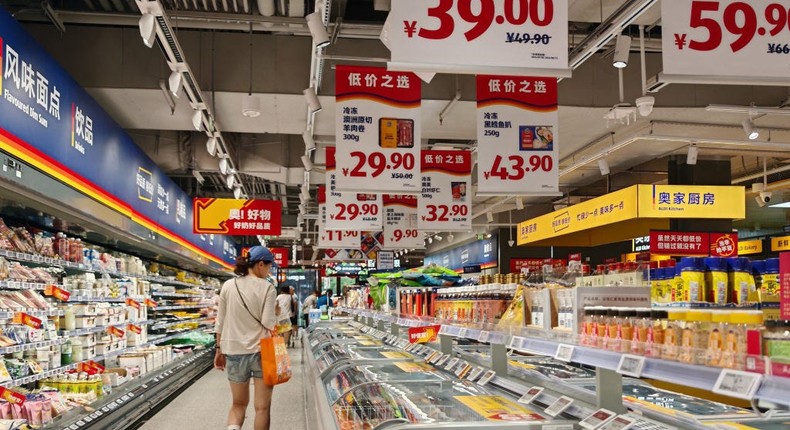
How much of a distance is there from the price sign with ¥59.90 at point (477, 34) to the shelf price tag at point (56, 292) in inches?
153

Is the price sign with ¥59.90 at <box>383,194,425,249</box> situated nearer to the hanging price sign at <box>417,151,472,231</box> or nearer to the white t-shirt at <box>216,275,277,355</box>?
the hanging price sign at <box>417,151,472,231</box>

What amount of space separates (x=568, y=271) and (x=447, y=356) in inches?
34.0

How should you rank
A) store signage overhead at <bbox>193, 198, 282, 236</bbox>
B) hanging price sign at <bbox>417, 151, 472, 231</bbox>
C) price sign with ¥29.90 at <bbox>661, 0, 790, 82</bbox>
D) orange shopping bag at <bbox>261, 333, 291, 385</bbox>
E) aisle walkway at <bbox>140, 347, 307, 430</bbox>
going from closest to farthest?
price sign with ¥29.90 at <bbox>661, 0, 790, 82</bbox> → orange shopping bag at <bbox>261, 333, 291, 385</bbox> → aisle walkway at <bbox>140, 347, 307, 430</bbox> → hanging price sign at <bbox>417, 151, 472, 231</bbox> → store signage overhead at <bbox>193, 198, 282, 236</bbox>

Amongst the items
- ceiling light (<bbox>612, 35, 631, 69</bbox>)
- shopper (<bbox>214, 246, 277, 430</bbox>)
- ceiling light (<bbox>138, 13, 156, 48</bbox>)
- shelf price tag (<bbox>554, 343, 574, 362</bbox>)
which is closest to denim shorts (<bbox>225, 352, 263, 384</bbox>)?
shopper (<bbox>214, 246, 277, 430</bbox>)

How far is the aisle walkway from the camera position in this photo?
7836 mm

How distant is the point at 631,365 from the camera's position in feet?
6.85

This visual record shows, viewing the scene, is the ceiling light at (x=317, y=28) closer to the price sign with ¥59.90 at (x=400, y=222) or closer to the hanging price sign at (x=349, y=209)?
the hanging price sign at (x=349, y=209)

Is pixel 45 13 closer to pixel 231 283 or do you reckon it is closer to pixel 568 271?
pixel 231 283

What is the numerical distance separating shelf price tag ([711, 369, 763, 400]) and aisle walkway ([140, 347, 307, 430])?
6.54m

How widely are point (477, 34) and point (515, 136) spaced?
3159 millimetres

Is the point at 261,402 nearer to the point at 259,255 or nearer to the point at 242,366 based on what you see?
the point at 242,366

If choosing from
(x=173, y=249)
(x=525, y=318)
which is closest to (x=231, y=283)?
(x=525, y=318)

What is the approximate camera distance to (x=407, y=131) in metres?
7.38

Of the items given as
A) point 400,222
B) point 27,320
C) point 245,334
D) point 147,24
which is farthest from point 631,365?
point 400,222
